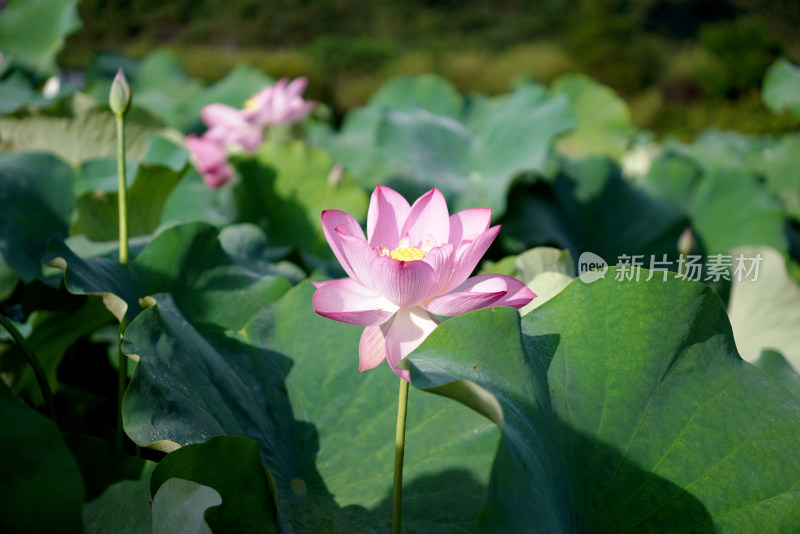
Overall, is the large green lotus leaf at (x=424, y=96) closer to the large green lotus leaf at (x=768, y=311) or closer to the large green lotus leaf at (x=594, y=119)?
the large green lotus leaf at (x=594, y=119)

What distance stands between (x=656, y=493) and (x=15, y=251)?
1.00m

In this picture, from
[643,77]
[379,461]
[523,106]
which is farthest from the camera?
[643,77]

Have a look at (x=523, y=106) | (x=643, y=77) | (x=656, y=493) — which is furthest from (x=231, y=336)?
(x=643, y=77)

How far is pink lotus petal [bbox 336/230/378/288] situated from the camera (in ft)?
2.00

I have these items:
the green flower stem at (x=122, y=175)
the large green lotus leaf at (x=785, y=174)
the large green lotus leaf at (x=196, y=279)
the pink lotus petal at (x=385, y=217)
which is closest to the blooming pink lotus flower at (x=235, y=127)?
the large green lotus leaf at (x=196, y=279)

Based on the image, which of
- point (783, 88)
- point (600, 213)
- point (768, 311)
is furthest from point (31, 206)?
point (783, 88)

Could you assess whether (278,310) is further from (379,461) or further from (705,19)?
(705,19)

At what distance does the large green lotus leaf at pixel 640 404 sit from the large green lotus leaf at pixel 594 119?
2.76 metres

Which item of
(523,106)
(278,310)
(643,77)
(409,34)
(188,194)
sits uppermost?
(278,310)

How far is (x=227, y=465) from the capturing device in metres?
0.65

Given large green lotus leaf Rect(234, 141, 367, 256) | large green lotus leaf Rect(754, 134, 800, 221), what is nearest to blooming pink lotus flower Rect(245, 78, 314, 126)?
large green lotus leaf Rect(234, 141, 367, 256)

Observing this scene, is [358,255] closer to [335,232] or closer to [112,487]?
[335,232]

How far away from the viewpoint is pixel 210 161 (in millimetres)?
1800

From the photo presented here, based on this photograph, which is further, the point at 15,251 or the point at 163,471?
the point at 15,251
